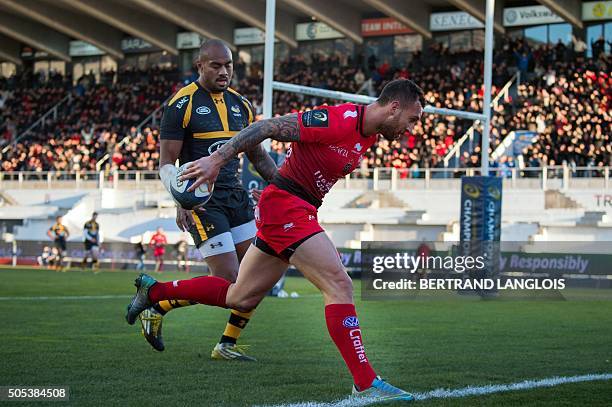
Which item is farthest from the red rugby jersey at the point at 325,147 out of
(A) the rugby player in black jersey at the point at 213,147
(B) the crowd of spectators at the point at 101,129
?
(B) the crowd of spectators at the point at 101,129

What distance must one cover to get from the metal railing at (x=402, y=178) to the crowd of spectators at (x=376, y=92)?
53 centimetres

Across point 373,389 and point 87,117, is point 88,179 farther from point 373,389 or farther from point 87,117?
point 373,389

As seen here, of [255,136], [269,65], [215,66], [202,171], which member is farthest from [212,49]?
[269,65]

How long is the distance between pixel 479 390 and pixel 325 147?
A: 183 centimetres

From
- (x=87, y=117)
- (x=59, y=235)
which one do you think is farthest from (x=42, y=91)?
(x=59, y=235)

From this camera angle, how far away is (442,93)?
39219 millimetres

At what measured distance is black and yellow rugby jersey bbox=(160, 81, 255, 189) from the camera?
8.11m

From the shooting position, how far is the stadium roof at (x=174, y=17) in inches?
1674

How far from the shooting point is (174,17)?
151 feet

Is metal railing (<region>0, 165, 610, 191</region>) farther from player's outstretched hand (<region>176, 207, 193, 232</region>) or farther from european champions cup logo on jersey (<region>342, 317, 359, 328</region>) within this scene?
european champions cup logo on jersey (<region>342, 317, 359, 328</region>)

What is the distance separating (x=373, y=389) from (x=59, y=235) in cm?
2766

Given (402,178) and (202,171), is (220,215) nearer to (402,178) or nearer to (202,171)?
(202,171)

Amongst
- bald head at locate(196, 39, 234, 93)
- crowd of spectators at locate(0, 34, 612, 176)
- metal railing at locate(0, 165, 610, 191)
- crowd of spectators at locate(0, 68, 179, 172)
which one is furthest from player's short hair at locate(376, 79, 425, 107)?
crowd of spectators at locate(0, 68, 179, 172)

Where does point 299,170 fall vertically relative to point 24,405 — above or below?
above
